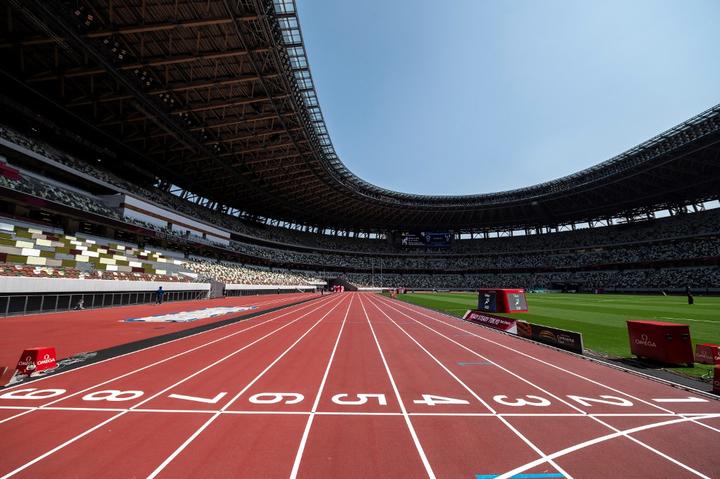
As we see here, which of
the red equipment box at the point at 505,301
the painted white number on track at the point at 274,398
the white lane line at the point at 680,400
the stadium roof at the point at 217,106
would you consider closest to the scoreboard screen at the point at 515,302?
the red equipment box at the point at 505,301

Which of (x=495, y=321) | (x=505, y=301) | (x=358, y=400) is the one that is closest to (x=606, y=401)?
(x=358, y=400)

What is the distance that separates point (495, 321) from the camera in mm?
16266

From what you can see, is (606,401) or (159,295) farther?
(159,295)

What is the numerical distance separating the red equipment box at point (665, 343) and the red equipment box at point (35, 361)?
1656cm

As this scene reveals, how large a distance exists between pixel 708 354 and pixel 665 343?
1037 millimetres

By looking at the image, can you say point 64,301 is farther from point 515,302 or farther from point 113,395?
point 515,302

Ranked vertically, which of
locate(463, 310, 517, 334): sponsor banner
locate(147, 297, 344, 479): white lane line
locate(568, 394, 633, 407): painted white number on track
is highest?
locate(463, 310, 517, 334): sponsor banner

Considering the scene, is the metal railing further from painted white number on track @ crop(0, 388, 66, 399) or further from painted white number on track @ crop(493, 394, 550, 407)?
painted white number on track @ crop(493, 394, 550, 407)

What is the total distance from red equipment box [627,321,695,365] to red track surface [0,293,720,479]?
1792 millimetres

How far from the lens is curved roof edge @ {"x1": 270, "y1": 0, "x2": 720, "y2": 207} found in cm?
2263

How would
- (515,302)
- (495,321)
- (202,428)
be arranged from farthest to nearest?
(515,302) → (495,321) → (202,428)

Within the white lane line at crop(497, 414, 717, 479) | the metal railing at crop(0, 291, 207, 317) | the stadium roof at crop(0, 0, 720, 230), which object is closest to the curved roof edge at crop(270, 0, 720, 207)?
the stadium roof at crop(0, 0, 720, 230)

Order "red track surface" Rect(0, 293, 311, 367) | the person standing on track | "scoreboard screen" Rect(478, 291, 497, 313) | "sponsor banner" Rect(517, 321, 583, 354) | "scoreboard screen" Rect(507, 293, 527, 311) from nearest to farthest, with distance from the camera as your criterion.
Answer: "red track surface" Rect(0, 293, 311, 367)
"sponsor banner" Rect(517, 321, 583, 354)
"scoreboard screen" Rect(507, 293, 527, 311)
"scoreboard screen" Rect(478, 291, 497, 313)
the person standing on track

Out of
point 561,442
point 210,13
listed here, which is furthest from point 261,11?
point 561,442
